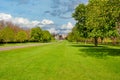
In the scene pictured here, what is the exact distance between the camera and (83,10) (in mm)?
76062

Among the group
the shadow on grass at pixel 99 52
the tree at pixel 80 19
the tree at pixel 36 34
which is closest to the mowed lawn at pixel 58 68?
the shadow on grass at pixel 99 52

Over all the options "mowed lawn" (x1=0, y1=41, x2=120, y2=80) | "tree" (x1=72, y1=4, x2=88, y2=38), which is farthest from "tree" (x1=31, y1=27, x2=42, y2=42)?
"mowed lawn" (x1=0, y1=41, x2=120, y2=80)

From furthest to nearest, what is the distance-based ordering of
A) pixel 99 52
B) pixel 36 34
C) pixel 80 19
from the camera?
pixel 36 34
pixel 80 19
pixel 99 52

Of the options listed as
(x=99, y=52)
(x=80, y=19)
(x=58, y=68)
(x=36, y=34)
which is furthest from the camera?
(x=36, y=34)

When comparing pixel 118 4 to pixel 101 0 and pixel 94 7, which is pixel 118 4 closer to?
pixel 101 0

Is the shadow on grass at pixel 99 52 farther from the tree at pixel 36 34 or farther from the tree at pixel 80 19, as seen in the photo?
the tree at pixel 36 34

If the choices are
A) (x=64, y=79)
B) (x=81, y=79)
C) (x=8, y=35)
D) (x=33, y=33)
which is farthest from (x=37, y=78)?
(x=33, y=33)

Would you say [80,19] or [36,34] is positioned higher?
[80,19]

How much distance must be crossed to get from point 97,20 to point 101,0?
4.20 metres

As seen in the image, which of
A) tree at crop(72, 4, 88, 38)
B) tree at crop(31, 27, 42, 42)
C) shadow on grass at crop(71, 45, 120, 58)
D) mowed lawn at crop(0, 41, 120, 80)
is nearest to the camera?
mowed lawn at crop(0, 41, 120, 80)

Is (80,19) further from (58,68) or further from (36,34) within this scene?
(36,34)

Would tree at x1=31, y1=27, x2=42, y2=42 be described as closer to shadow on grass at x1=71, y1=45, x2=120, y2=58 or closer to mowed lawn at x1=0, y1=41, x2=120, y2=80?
shadow on grass at x1=71, y1=45, x2=120, y2=58

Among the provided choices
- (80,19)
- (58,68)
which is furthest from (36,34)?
(58,68)

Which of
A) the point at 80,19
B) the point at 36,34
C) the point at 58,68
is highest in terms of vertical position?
the point at 80,19
